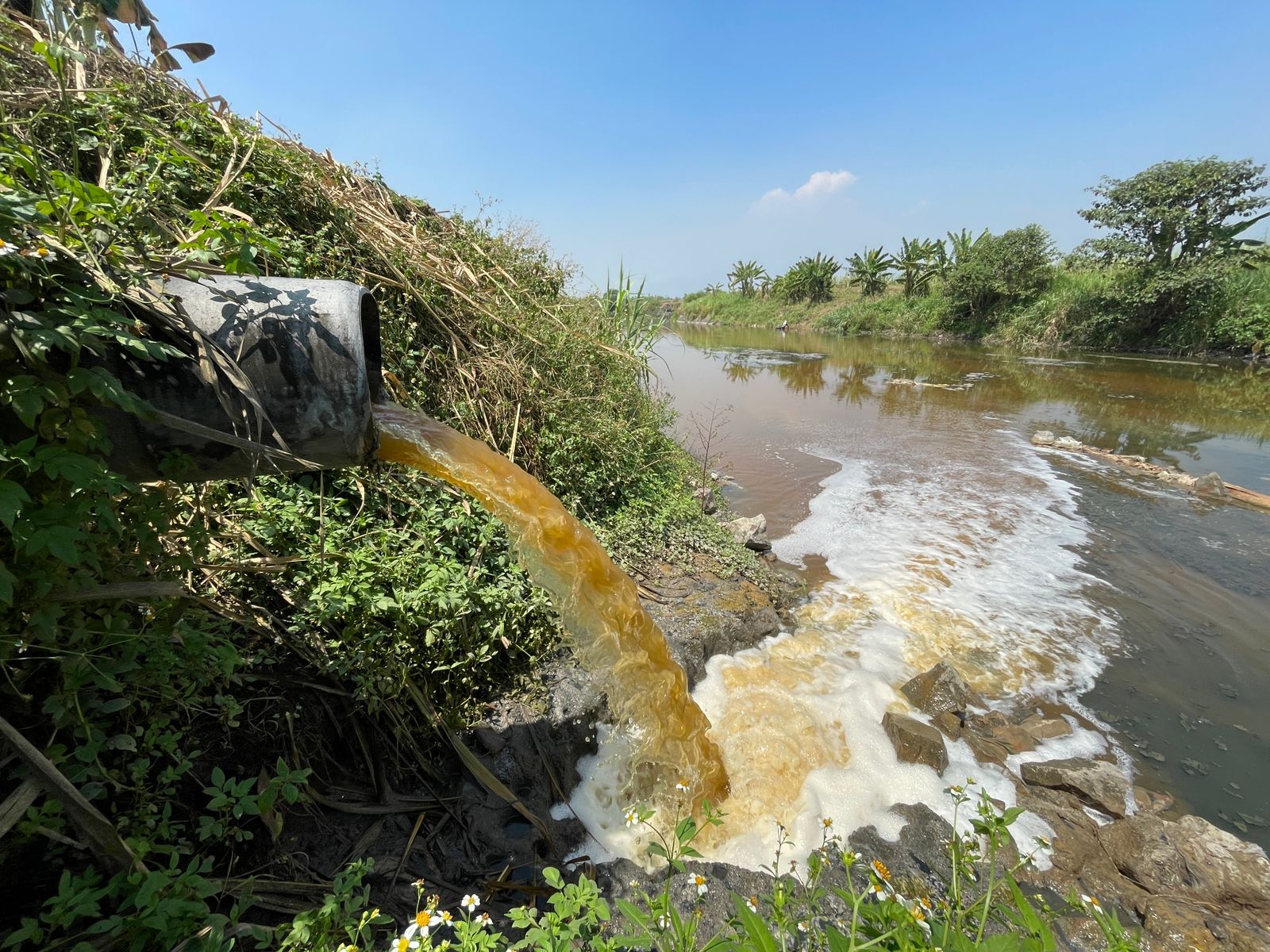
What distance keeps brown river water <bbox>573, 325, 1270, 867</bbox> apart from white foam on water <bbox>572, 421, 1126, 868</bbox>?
17 millimetres

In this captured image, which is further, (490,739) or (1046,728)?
(1046,728)

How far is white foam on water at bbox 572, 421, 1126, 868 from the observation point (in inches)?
113

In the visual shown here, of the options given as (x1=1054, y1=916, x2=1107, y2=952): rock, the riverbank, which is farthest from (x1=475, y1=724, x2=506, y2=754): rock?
the riverbank

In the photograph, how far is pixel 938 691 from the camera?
372 centimetres

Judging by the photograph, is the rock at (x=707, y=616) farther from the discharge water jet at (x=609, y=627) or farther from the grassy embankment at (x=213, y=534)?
the discharge water jet at (x=609, y=627)

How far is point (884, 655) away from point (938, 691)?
567 mm

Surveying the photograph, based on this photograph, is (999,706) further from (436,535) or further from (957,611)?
(436,535)

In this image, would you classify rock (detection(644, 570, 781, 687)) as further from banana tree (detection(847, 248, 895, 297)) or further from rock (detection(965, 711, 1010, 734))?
banana tree (detection(847, 248, 895, 297))

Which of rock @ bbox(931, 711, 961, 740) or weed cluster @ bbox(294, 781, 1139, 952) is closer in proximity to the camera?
weed cluster @ bbox(294, 781, 1139, 952)

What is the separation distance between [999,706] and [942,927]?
3215 mm

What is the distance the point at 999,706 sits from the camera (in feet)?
13.0

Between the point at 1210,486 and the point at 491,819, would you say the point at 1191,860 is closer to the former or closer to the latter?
the point at 491,819

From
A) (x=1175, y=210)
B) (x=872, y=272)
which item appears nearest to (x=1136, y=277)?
(x=1175, y=210)

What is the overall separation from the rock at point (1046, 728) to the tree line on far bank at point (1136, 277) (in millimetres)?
22823
